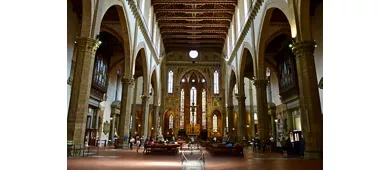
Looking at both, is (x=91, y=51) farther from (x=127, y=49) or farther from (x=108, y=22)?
(x=108, y=22)

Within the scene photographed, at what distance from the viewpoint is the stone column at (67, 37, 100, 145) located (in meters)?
9.57

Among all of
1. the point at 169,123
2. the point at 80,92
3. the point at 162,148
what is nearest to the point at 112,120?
the point at 169,123

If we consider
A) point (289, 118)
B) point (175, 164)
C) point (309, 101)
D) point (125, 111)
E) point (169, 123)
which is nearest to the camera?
point (175, 164)

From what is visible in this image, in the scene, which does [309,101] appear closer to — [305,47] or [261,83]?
[305,47]

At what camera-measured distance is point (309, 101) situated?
9680mm

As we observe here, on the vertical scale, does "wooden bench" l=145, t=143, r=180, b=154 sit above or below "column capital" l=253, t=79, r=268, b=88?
below

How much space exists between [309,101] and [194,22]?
2104cm

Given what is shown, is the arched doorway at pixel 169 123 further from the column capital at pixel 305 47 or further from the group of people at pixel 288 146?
the column capital at pixel 305 47

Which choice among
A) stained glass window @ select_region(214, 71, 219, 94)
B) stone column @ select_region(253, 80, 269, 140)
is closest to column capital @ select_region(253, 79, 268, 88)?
stone column @ select_region(253, 80, 269, 140)

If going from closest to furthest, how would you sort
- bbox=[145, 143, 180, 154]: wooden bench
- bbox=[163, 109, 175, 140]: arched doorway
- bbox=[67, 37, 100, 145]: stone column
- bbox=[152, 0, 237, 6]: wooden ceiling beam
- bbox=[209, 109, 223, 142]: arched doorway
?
bbox=[67, 37, 100, 145]: stone column, bbox=[145, 143, 180, 154]: wooden bench, bbox=[152, 0, 237, 6]: wooden ceiling beam, bbox=[209, 109, 223, 142]: arched doorway, bbox=[163, 109, 175, 140]: arched doorway

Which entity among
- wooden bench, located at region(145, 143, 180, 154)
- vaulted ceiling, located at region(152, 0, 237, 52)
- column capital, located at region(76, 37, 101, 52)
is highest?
vaulted ceiling, located at region(152, 0, 237, 52)

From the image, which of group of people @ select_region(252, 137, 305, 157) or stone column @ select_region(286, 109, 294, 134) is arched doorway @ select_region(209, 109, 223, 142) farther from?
group of people @ select_region(252, 137, 305, 157)

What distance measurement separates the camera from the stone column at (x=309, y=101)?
938 centimetres

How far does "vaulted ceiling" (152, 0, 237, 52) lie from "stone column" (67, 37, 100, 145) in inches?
593
